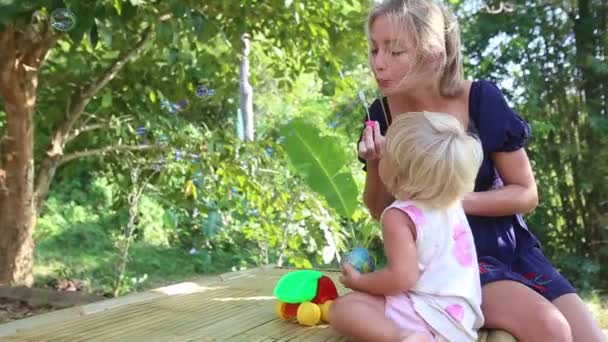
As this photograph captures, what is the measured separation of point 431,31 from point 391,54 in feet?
0.36

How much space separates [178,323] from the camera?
1.73 meters

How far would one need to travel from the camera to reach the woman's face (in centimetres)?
154

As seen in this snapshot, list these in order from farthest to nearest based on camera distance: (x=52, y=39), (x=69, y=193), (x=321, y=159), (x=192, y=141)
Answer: (x=69, y=193)
(x=192, y=141)
(x=52, y=39)
(x=321, y=159)

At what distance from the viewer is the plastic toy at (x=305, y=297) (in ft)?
5.61

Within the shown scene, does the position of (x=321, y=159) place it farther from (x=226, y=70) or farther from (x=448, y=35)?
(x=226, y=70)

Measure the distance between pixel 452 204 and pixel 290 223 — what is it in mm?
2305

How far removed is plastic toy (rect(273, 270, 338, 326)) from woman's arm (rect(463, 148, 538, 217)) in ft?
1.44

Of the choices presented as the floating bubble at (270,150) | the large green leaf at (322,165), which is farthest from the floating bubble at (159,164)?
the large green leaf at (322,165)

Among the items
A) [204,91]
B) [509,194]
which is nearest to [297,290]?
[509,194]

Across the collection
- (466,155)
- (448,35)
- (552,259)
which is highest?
(448,35)

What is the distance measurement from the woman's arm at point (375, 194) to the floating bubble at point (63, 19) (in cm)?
99

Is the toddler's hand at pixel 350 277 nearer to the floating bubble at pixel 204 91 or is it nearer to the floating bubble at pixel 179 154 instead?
the floating bubble at pixel 179 154

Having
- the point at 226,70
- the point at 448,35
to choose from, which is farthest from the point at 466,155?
the point at 226,70

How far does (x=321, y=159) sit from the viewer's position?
2.56 meters
